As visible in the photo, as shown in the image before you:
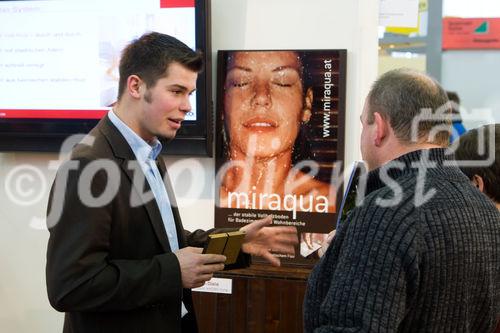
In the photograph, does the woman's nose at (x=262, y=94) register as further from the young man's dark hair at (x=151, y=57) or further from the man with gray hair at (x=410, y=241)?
the man with gray hair at (x=410, y=241)

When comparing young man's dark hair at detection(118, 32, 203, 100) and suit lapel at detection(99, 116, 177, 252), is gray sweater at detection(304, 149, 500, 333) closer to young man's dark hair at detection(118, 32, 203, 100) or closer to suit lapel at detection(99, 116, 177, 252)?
suit lapel at detection(99, 116, 177, 252)

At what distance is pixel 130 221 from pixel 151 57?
0.49 m

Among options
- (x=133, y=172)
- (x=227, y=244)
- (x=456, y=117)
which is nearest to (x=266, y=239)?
(x=227, y=244)

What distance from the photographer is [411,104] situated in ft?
4.51

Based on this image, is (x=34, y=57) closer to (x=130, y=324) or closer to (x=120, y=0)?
(x=120, y=0)

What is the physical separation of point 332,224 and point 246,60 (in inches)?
32.1

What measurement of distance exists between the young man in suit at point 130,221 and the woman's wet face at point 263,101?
0.78 m

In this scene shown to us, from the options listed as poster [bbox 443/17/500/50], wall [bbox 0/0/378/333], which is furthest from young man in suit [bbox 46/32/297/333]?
poster [bbox 443/17/500/50]

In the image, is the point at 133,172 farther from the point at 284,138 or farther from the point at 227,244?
the point at 284,138

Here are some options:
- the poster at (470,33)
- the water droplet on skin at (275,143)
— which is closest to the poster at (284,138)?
the water droplet on skin at (275,143)

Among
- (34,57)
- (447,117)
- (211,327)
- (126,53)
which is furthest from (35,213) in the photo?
(447,117)

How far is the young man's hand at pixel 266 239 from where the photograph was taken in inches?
82.7

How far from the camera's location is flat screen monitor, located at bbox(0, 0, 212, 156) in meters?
2.63

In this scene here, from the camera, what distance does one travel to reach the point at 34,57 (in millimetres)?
2846
